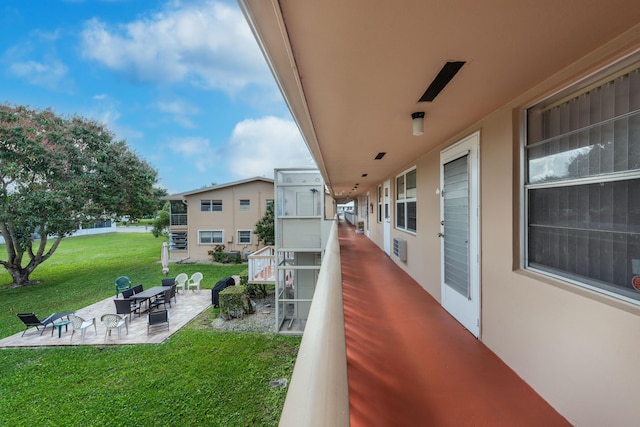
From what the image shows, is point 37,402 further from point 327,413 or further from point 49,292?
point 49,292

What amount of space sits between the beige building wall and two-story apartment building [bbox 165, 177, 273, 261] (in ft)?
54.0

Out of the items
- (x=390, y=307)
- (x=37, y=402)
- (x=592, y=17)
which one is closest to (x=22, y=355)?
(x=37, y=402)

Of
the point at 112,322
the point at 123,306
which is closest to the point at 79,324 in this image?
the point at 112,322

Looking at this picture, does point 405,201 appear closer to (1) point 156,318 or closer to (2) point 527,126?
(2) point 527,126

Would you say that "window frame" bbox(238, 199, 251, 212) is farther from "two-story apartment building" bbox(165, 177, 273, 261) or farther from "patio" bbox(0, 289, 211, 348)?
"patio" bbox(0, 289, 211, 348)

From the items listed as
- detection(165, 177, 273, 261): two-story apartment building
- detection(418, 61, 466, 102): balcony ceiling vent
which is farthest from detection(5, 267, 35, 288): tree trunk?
detection(418, 61, 466, 102): balcony ceiling vent

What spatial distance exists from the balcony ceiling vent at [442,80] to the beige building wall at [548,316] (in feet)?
2.29

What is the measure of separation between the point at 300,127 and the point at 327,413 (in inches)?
105

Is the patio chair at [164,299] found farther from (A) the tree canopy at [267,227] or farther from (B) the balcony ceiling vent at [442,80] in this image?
(B) the balcony ceiling vent at [442,80]

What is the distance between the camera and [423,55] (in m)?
1.63

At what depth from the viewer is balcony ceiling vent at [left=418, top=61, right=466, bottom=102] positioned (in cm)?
175

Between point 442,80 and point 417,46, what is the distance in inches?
21.2

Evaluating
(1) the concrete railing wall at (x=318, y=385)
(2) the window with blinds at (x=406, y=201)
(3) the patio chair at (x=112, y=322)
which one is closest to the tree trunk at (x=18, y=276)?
(3) the patio chair at (x=112, y=322)

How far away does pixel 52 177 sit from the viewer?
1270 centimetres
